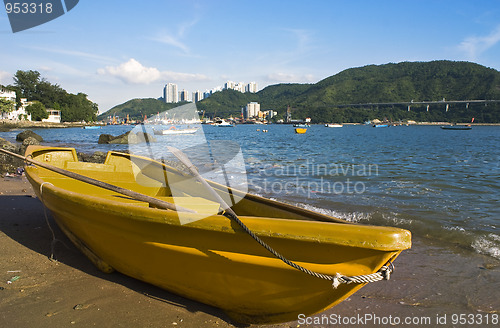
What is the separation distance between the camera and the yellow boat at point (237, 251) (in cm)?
242

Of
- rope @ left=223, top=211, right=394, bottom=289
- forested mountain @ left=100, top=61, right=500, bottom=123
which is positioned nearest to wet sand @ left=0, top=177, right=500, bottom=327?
rope @ left=223, top=211, right=394, bottom=289

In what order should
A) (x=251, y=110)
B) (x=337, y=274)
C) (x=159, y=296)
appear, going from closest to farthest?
1. (x=337, y=274)
2. (x=159, y=296)
3. (x=251, y=110)

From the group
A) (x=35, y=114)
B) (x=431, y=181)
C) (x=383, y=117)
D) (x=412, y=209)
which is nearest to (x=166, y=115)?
(x=412, y=209)

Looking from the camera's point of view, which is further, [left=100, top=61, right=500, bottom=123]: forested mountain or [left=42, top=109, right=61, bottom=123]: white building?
[left=100, top=61, right=500, bottom=123]: forested mountain

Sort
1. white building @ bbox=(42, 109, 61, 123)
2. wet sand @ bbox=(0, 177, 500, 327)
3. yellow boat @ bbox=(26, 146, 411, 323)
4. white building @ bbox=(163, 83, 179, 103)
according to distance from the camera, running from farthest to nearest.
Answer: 1. white building @ bbox=(42, 109, 61, 123)
2. white building @ bbox=(163, 83, 179, 103)
3. wet sand @ bbox=(0, 177, 500, 327)
4. yellow boat @ bbox=(26, 146, 411, 323)

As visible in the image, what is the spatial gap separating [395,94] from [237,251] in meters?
145

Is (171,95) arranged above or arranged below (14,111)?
below

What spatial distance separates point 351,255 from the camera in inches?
94.7

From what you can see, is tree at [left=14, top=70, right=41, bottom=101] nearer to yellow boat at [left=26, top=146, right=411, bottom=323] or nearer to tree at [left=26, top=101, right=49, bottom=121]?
tree at [left=26, top=101, right=49, bottom=121]

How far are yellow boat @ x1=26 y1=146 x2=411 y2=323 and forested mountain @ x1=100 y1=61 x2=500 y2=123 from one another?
10457 centimetres

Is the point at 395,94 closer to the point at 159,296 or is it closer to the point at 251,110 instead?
the point at 251,110

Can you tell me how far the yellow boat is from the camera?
7.93 feet

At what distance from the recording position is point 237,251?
2744 millimetres

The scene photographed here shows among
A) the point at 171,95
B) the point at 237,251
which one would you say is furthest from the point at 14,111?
the point at 237,251
